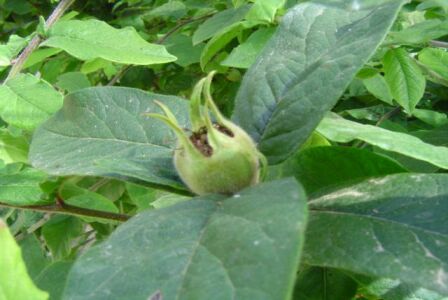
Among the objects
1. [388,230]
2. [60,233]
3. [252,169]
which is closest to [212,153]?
[252,169]

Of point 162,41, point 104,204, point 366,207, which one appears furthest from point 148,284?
point 162,41

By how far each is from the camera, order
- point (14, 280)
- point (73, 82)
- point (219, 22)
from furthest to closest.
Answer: point (73, 82) → point (219, 22) → point (14, 280)

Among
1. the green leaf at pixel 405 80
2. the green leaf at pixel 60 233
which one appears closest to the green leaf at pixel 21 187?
the green leaf at pixel 60 233

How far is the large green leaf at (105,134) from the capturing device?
0.71 metres

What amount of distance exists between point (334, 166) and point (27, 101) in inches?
18.8

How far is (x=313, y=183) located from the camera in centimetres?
74

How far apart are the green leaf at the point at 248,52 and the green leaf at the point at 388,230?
1.56 feet

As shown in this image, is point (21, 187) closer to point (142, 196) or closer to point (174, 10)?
point (142, 196)

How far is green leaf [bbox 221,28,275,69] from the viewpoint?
1080mm

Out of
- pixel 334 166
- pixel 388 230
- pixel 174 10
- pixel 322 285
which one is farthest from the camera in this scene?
pixel 174 10

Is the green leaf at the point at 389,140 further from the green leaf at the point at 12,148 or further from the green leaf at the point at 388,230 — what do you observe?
the green leaf at the point at 12,148

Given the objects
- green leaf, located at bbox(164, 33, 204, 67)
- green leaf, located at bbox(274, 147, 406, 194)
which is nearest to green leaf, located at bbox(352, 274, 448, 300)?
green leaf, located at bbox(274, 147, 406, 194)

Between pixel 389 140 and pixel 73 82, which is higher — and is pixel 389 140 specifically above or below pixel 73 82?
above

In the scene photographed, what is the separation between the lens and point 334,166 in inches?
28.2
